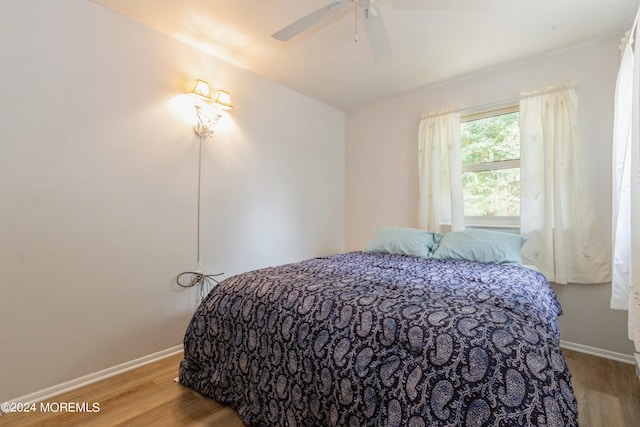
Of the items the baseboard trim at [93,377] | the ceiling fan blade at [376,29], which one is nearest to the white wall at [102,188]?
the baseboard trim at [93,377]

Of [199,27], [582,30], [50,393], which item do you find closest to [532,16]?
[582,30]

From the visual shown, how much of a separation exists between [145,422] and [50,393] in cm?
72

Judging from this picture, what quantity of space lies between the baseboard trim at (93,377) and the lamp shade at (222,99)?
1.96 metres

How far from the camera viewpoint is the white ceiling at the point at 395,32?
193 centimetres

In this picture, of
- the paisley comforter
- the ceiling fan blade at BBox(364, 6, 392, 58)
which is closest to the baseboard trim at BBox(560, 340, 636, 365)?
the paisley comforter

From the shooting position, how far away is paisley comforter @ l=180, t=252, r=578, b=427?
35.6 inches

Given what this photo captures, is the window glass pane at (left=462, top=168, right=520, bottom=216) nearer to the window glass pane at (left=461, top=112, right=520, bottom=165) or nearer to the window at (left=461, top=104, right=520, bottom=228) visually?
the window at (left=461, top=104, right=520, bottom=228)

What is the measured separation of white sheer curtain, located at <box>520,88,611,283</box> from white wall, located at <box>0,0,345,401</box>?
2401 millimetres

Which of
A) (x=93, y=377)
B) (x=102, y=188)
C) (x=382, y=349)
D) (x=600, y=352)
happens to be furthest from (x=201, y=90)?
(x=600, y=352)

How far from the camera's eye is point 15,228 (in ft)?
5.37

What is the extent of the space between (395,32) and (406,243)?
1.69 meters

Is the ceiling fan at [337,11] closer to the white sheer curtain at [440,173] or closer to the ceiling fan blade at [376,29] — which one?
the ceiling fan blade at [376,29]

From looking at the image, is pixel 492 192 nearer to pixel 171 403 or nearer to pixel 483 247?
pixel 483 247

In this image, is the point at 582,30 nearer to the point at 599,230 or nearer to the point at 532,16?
the point at 532,16
